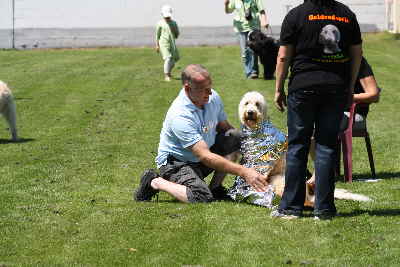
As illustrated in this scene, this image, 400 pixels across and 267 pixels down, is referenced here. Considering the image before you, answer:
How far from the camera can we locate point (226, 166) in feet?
22.7

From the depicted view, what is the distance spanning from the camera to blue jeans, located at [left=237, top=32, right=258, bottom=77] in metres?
18.6

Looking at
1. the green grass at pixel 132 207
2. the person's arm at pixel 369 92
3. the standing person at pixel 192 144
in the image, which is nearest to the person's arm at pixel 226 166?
the standing person at pixel 192 144

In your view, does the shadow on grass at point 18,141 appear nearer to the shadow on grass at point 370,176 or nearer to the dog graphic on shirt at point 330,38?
the shadow on grass at point 370,176

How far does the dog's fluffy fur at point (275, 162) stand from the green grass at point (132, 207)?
279 mm

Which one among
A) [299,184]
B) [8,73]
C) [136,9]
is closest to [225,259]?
[299,184]

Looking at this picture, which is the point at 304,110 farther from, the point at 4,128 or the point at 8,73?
the point at 8,73

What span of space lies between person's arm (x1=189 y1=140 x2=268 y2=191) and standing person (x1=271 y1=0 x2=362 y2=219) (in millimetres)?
277

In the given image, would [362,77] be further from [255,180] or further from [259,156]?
[255,180]

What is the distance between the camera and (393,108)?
15141 mm

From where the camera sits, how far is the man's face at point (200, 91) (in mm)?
7312

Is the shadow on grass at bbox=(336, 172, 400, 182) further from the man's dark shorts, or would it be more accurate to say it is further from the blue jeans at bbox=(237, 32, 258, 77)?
the blue jeans at bbox=(237, 32, 258, 77)

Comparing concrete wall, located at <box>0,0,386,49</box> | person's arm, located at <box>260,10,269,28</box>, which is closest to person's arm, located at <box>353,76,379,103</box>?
person's arm, located at <box>260,10,269,28</box>

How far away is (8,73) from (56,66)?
1.77 m

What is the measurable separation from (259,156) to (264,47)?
10.6 meters
